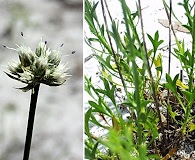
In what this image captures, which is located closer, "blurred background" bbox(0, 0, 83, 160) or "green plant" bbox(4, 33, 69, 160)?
"green plant" bbox(4, 33, 69, 160)

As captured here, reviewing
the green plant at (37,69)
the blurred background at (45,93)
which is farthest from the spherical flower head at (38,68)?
the blurred background at (45,93)

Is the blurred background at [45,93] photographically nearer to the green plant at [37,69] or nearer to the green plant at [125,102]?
the green plant at [125,102]

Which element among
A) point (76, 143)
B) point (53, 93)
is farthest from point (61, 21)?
→ point (76, 143)

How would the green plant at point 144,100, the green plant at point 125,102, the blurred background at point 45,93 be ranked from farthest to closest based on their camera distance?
the blurred background at point 45,93
the green plant at point 144,100
the green plant at point 125,102

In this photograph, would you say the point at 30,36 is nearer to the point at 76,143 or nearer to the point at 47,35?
the point at 47,35

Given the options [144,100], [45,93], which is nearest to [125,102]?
[144,100]

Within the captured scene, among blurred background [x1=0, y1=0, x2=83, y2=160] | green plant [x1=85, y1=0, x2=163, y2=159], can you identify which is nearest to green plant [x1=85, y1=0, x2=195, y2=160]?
green plant [x1=85, y1=0, x2=163, y2=159]

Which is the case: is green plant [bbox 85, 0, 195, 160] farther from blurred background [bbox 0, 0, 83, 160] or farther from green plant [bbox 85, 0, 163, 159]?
blurred background [bbox 0, 0, 83, 160]
